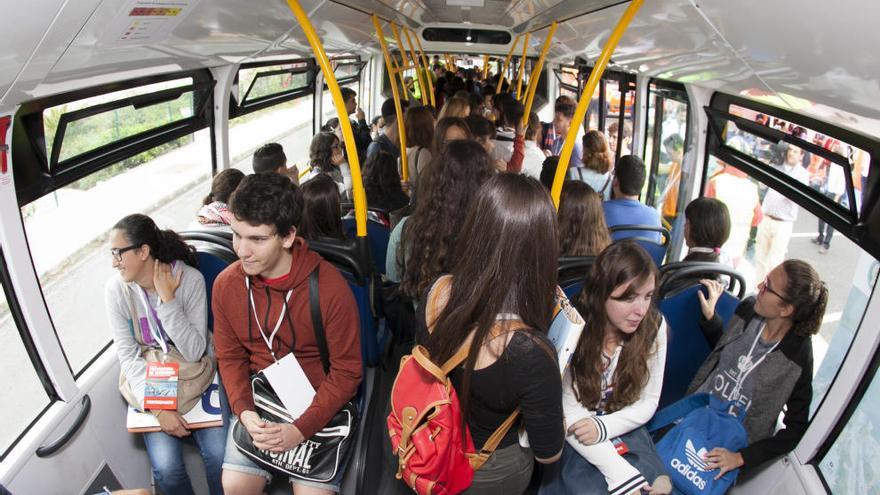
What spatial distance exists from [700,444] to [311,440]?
1.67 meters

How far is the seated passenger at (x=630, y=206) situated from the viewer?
384 cm

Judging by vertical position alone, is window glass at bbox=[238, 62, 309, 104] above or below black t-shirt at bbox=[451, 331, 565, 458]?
above

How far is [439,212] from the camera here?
281 cm

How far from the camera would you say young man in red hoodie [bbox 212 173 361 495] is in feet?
7.38

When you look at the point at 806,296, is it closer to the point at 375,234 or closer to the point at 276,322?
→ the point at 276,322

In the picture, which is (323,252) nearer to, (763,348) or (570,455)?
(570,455)

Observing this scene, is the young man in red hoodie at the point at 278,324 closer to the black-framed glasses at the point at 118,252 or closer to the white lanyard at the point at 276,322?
the white lanyard at the point at 276,322

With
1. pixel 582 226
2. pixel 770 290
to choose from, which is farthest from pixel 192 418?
pixel 770 290

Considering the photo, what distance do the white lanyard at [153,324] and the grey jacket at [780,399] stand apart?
2733mm

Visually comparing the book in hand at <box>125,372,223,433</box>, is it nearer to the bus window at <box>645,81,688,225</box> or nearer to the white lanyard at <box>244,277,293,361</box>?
the white lanyard at <box>244,277,293,361</box>

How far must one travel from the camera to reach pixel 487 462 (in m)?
1.86

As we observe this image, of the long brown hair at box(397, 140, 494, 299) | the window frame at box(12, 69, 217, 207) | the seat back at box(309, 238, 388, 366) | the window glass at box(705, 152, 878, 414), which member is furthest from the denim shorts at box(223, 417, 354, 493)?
the window glass at box(705, 152, 878, 414)

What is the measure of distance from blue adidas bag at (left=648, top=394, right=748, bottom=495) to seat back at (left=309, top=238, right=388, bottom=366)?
1508 millimetres

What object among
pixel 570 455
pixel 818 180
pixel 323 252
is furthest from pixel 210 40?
pixel 818 180
